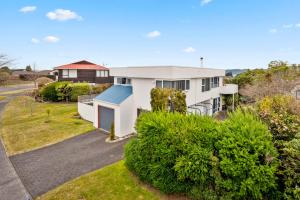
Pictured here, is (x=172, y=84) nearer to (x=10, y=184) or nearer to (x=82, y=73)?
(x=10, y=184)

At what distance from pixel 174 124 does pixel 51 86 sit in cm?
3102

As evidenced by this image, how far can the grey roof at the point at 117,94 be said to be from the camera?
17.4 m

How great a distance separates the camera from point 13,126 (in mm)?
20484

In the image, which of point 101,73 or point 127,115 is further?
point 101,73

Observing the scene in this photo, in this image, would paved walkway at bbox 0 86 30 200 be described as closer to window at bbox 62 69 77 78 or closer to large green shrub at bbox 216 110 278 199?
large green shrub at bbox 216 110 278 199

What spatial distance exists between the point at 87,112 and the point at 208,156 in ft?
58.6

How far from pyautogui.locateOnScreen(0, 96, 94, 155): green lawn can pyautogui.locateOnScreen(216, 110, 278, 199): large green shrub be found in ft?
46.1

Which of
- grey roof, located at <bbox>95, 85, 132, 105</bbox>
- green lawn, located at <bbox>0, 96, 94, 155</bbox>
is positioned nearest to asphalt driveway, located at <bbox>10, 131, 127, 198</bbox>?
green lawn, located at <bbox>0, 96, 94, 155</bbox>

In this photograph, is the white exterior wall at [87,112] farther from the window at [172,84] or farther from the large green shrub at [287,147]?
the large green shrub at [287,147]

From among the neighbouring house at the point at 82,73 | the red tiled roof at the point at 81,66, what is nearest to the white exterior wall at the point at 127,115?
the neighbouring house at the point at 82,73

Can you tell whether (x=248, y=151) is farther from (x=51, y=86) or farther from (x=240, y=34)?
(x=51, y=86)

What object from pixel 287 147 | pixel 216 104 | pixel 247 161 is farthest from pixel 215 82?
pixel 247 161

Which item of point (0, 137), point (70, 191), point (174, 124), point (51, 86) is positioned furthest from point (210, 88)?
point (51, 86)

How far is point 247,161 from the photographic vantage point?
21.2ft
